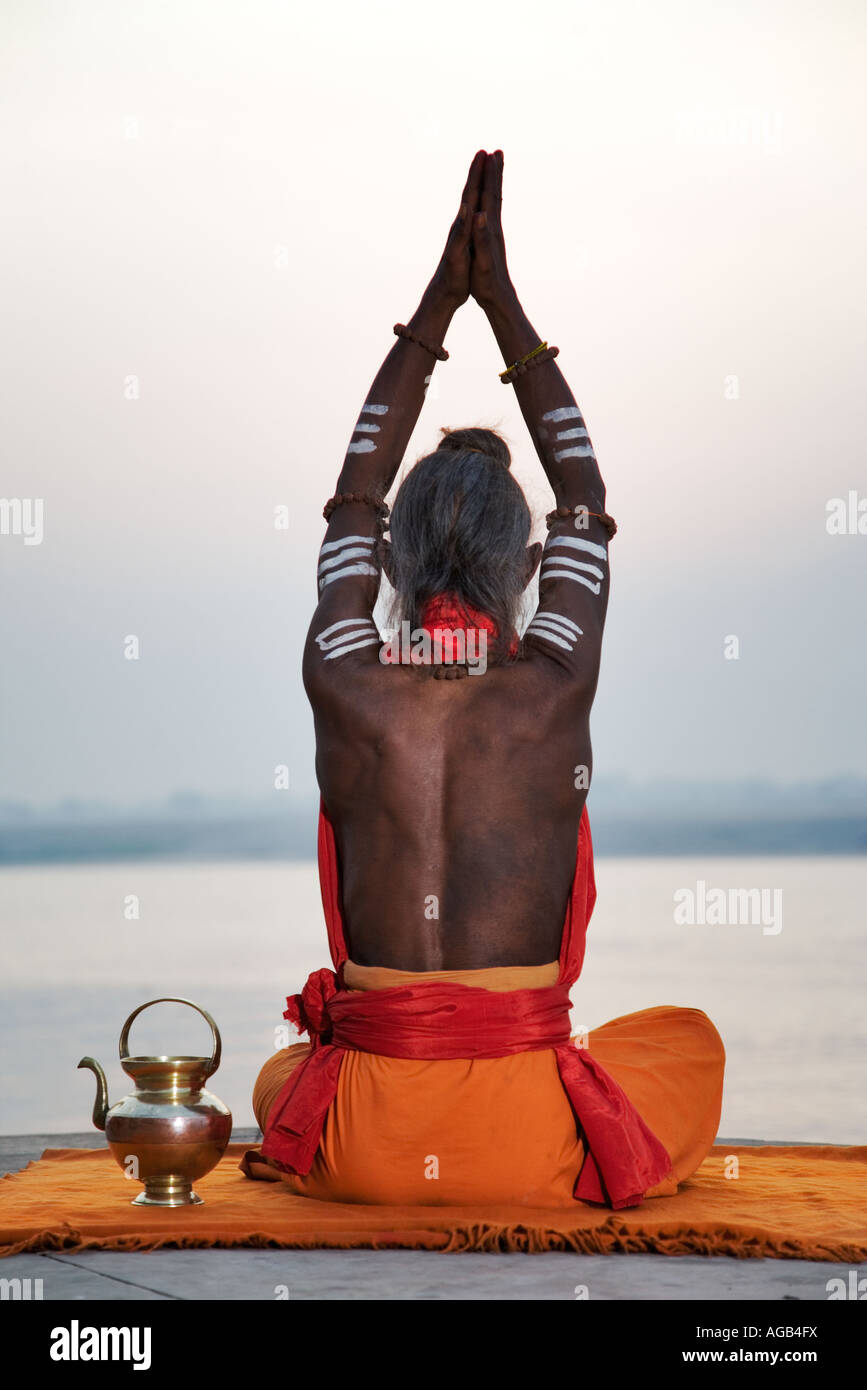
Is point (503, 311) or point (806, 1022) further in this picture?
point (806, 1022)

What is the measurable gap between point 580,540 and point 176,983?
5534mm

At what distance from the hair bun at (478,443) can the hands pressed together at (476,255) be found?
490mm

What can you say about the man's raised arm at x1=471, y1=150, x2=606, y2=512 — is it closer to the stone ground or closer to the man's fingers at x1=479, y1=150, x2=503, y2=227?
the man's fingers at x1=479, y1=150, x2=503, y2=227

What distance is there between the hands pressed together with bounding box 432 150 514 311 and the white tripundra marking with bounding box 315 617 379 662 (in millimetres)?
1054

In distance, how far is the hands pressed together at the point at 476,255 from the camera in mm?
4230

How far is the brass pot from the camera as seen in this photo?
3459mm

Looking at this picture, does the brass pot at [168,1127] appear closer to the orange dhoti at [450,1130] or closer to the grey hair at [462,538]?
the orange dhoti at [450,1130]

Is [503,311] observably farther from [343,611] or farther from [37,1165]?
[37,1165]

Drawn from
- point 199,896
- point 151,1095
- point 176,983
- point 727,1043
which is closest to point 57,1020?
point 176,983

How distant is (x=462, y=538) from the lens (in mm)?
3748

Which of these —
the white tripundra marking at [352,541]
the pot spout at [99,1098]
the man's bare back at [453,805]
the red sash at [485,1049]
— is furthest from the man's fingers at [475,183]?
the pot spout at [99,1098]

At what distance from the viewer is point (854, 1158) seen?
175 inches

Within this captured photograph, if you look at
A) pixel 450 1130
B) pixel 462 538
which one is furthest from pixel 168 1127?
pixel 462 538

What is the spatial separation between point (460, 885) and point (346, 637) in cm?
63
